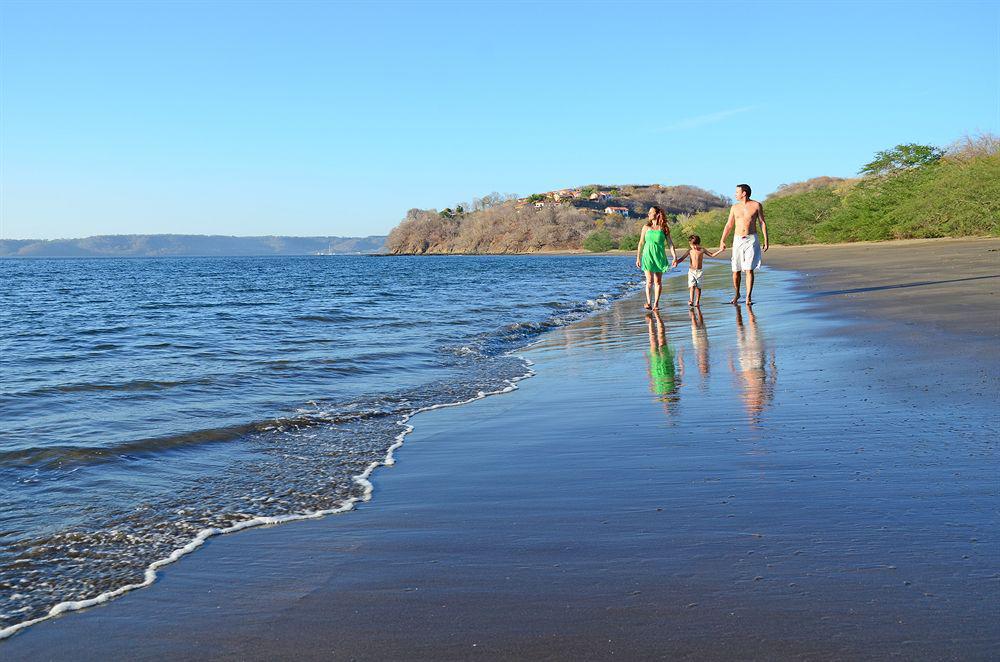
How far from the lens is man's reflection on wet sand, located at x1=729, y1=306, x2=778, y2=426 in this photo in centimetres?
544

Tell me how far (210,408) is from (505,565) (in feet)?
15.7

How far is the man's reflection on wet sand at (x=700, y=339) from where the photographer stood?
7.41 meters

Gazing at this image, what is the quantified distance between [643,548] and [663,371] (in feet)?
14.8

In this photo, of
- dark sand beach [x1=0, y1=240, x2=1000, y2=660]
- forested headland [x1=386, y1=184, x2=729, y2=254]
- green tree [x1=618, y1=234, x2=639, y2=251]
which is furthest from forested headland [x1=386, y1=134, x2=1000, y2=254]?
dark sand beach [x1=0, y1=240, x2=1000, y2=660]

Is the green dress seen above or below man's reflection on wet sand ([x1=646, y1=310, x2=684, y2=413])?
above

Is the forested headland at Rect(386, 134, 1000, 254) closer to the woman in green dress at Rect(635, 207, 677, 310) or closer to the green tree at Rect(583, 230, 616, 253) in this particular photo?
the green tree at Rect(583, 230, 616, 253)

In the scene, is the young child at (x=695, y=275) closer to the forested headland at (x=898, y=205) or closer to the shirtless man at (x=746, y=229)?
the shirtless man at (x=746, y=229)

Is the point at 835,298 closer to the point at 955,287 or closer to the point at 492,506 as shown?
the point at 955,287

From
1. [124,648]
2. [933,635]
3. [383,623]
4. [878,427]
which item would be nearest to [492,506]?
[383,623]

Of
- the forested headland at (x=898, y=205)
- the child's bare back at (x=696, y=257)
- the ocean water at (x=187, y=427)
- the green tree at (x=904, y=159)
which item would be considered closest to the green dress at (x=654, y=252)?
the child's bare back at (x=696, y=257)

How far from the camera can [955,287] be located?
42.7 ft

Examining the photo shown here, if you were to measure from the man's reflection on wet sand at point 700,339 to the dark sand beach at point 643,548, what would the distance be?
1.45 metres

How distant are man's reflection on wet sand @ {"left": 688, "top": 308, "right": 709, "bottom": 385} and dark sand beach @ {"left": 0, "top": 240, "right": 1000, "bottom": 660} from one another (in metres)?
1.45

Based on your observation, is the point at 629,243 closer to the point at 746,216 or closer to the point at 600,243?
the point at 600,243
